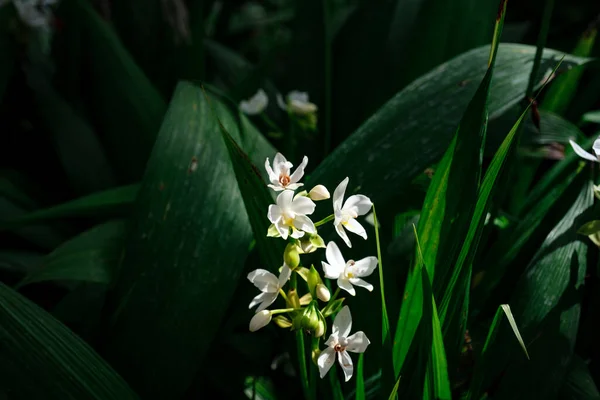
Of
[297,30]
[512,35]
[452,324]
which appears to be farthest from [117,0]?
[452,324]

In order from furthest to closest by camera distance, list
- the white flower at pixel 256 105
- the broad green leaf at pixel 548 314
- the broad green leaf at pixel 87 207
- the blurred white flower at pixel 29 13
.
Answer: the blurred white flower at pixel 29 13
the white flower at pixel 256 105
the broad green leaf at pixel 87 207
the broad green leaf at pixel 548 314

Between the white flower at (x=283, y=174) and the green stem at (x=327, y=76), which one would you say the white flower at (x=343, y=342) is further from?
the green stem at (x=327, y=76)

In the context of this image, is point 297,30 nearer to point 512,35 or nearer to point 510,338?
point 512,35

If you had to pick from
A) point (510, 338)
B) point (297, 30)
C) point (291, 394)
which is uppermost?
point (297, 30)

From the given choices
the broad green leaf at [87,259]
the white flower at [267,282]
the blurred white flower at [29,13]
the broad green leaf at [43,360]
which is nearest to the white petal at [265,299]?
the white flower at [267,282]

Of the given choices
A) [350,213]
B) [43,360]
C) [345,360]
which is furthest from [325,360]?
[43,360]

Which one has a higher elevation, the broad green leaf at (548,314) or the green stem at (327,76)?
the green stem at (327,76)

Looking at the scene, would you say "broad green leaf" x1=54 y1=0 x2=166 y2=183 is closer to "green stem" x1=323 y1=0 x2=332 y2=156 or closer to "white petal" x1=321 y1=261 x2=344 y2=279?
"green stem" x1=323 y1=0 x2=332 y2=156
